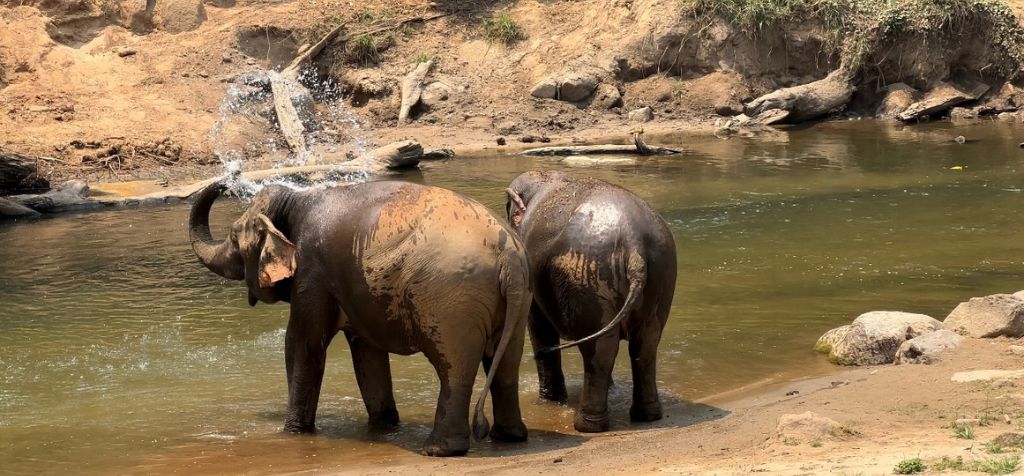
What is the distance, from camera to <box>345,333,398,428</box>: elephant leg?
811 cm

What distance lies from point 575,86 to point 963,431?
66.5ft

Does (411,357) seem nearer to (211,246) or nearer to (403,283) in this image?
(211,246)

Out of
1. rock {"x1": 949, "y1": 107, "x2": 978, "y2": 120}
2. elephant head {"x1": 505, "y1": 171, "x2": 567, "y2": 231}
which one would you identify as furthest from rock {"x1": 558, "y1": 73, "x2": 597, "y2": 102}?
elephant head {"x1": 505, "y1": 171, "x2": 567, "y2": 231}

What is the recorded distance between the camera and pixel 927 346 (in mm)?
8734

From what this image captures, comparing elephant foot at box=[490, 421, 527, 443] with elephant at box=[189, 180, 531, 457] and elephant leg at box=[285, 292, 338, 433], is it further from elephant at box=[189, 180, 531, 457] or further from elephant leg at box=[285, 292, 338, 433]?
elephant leg at box=[285, 292, 338, 433]

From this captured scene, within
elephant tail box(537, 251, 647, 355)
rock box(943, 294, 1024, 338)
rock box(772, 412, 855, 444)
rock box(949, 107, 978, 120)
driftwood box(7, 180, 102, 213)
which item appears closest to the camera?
rock box(772, 412, 855, 444)

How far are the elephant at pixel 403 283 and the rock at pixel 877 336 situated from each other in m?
2.96

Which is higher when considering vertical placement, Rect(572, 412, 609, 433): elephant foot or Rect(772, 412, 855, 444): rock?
Rect(772, 412, 855, 444): rock

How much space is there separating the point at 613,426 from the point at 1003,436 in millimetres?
2740

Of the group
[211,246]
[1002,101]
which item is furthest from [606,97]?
[211,246]

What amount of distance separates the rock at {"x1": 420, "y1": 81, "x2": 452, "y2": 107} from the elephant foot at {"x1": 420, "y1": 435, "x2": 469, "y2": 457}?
18.7 meters

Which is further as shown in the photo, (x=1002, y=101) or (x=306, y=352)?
(x=1002, y=101)

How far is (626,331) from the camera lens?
780 centimetres

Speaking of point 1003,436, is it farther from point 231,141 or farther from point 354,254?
point 231,141
